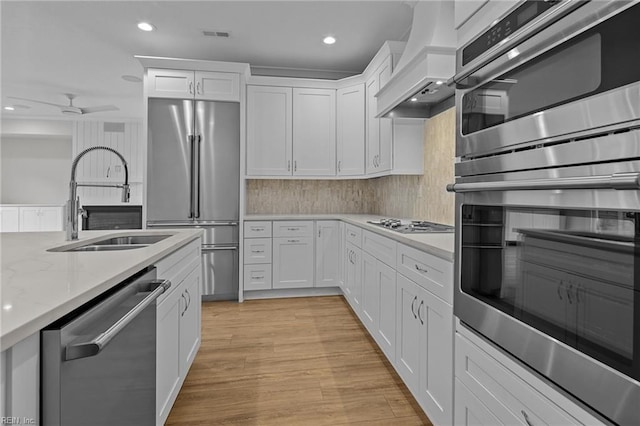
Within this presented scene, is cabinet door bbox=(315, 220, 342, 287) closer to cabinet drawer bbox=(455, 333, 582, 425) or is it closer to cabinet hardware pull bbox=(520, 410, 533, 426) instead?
cabinet drawer bbox=(455, 333, 582, 425)

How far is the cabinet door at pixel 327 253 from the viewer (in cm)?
405

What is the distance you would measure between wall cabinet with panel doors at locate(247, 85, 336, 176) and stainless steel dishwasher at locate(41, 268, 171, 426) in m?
2.92

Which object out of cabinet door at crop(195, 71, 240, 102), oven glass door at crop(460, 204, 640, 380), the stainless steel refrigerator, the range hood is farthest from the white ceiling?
oven glass door at crop(460, 204, 640, 380)

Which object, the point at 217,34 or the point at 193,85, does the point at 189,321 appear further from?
the point at 217,34

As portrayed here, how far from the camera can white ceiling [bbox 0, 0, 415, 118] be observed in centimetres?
313

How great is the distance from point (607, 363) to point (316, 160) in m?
3.72

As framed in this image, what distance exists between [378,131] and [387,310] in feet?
6.84

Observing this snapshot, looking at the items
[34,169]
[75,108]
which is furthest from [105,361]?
[34,169]

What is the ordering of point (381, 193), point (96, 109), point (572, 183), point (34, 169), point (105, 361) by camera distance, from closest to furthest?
point (572, 183) → point (105, 361) → point (381, 193) → point (96, 109) → point (34, 169)

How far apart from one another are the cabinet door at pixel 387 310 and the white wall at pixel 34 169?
25.6 feet

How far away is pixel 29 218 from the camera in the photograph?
6938 mm

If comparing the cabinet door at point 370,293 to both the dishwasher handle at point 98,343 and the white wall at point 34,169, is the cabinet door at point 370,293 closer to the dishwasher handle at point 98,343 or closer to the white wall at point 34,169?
the dishwasher handle at point 98,343

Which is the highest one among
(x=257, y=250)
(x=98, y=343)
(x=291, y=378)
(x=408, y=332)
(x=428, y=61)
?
(x=428, y=61)

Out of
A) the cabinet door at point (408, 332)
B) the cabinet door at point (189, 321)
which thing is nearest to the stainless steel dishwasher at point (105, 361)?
the cabinet door at point (189, 321)
